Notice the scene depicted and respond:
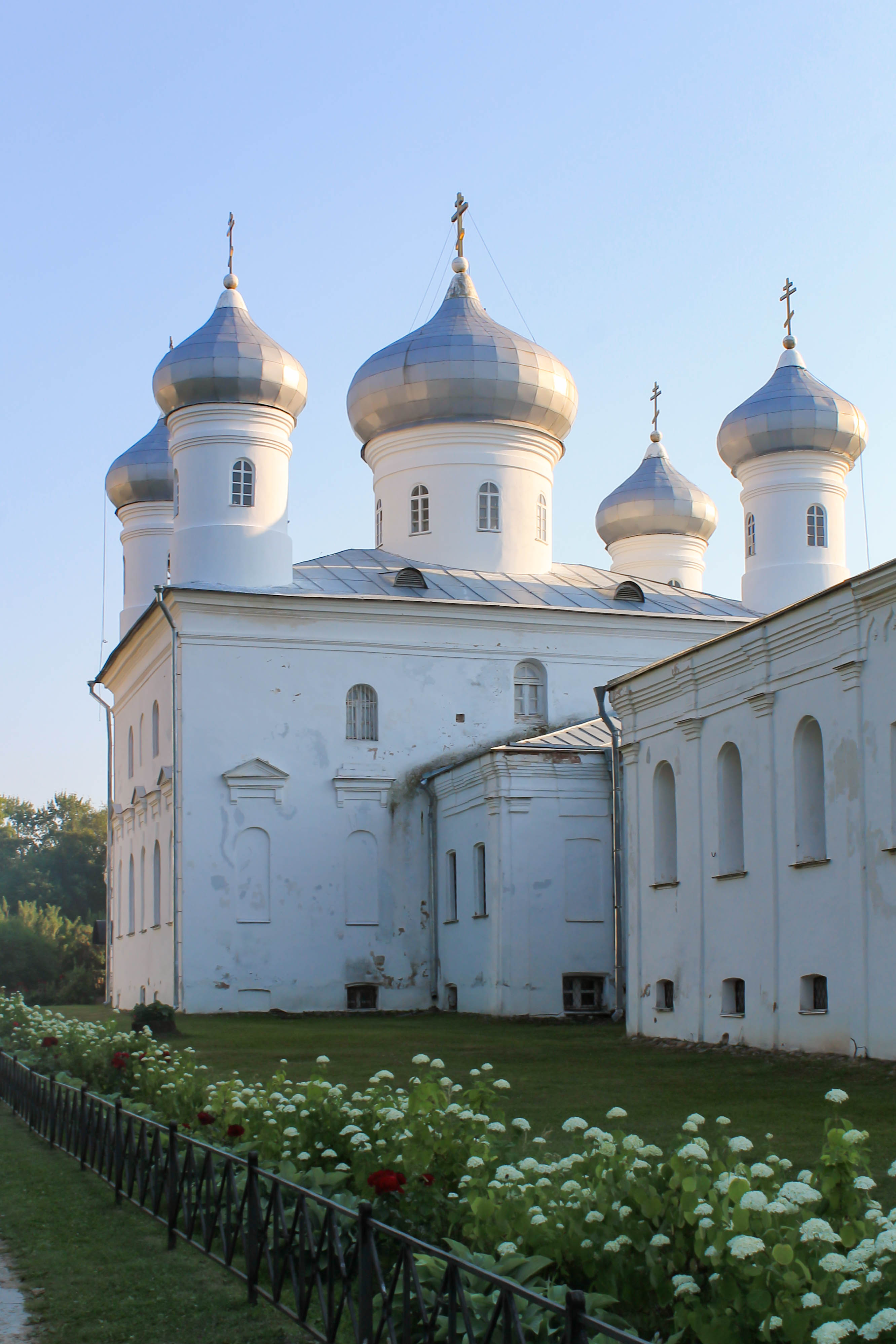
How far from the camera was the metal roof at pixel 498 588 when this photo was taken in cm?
2759

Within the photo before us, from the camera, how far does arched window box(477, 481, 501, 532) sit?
97.9 feet

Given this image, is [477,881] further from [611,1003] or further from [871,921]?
[871,921]

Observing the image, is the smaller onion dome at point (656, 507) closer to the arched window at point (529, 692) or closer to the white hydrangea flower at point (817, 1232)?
the arched window at point (529, 692)

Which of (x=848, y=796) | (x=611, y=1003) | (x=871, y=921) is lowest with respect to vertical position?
(x=611, y=1003)

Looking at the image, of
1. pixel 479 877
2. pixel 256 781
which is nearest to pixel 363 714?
pixel 256 781

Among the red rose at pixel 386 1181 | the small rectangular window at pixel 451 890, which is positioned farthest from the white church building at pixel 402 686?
the red rose at pixel 386 1181

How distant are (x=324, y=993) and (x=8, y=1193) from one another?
1649 cm

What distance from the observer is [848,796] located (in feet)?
49.0

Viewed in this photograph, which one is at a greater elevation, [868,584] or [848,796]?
[868,584]

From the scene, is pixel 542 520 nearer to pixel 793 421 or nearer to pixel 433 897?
pixel 793 421

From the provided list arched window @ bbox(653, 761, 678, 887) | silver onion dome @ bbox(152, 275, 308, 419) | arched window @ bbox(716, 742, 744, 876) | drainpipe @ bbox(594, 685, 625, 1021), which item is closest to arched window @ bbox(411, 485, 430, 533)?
silver onion dome @ bbox(152, 275, 308, 419)

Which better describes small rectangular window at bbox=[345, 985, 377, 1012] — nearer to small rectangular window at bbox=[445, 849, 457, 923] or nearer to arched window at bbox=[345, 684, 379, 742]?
small rectangular window at bbox=[445, 849, 457, 923]

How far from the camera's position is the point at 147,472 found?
35.3m

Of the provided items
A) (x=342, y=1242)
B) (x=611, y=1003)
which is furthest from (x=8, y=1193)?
(x=611, y=1003)
